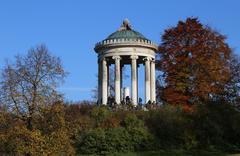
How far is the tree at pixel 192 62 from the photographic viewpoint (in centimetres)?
5434

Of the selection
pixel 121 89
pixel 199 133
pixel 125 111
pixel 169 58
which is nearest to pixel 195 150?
pixel 199 133

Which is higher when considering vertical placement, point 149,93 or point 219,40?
point 219,40

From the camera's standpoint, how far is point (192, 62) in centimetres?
5516

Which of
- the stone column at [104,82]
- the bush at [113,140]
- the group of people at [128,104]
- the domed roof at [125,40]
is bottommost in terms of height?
the bush at [113,140]

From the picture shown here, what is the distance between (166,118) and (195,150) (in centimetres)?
427

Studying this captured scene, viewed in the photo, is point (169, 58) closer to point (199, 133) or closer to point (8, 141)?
point (199, 133)

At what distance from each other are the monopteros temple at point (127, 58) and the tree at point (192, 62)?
11.6 ft

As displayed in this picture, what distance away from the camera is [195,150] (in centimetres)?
4453

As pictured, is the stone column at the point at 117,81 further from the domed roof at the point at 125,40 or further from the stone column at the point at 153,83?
the stone column at the point at 153,83

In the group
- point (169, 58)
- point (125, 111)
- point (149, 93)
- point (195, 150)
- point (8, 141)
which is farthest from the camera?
point (149, 93)

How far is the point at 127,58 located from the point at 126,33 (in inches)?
109

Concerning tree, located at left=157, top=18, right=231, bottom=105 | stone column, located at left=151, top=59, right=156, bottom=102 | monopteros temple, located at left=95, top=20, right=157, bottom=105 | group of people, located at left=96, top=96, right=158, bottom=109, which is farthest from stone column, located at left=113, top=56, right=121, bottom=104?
tree, located at left=157, top=18, right=231, bottom=105

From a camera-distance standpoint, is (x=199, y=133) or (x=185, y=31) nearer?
(x=199, y=133)

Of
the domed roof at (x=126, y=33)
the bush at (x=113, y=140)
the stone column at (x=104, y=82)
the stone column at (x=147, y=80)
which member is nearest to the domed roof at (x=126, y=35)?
the domed roof at (x=126, y=33)
